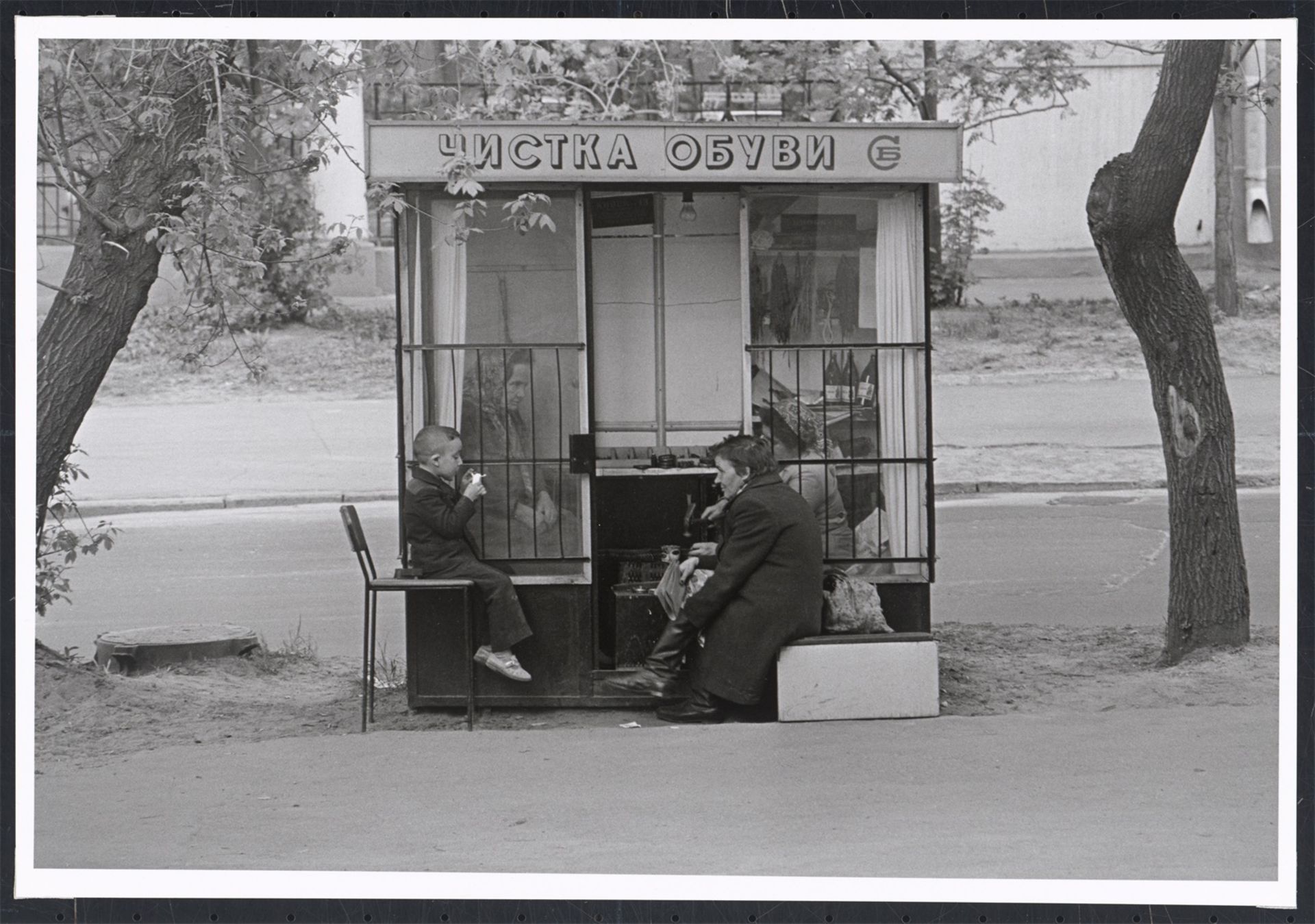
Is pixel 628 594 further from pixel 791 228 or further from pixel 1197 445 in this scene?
pixel 1197 445

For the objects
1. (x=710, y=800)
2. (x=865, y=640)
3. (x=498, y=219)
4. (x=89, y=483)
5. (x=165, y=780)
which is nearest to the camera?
(x=710, y=800)

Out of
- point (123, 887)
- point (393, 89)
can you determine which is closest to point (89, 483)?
point (393, 89)

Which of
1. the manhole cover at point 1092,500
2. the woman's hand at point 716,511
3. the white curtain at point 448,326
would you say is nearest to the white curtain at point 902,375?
the woman's hand at point 716,511

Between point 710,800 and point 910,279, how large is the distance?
2.90 metres

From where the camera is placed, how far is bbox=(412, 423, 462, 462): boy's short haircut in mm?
6695

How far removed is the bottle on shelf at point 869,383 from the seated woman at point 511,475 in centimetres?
152

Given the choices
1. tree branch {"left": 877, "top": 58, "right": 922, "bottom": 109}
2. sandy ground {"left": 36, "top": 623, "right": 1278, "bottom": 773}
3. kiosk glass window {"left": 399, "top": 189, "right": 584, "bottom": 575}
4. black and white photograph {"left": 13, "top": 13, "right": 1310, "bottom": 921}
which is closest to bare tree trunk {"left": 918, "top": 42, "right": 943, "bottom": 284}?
tree branch {"left": 877, "top": 58, "right": 922, "bottom": 109}

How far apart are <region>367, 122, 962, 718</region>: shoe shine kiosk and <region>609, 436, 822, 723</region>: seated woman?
0.47 m

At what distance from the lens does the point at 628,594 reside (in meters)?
7.18

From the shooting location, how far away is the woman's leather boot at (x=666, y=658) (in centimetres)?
677

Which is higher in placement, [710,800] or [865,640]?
[865,640]

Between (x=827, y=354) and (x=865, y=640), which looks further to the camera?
(x=827, y=354)

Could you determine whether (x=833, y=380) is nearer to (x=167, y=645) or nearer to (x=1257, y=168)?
(x=167, y=645)

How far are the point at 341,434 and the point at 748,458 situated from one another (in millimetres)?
10735
